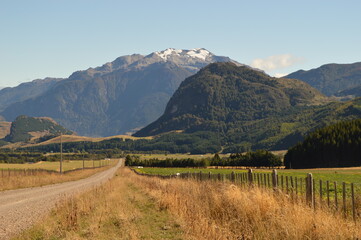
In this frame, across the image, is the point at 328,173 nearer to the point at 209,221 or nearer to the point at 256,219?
the point at 209,221

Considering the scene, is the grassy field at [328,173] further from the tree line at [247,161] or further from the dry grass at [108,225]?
the tree line at [247,161]

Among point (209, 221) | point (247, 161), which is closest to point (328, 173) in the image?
point (209, 221)

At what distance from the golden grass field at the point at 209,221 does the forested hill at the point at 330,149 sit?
96.2 meters

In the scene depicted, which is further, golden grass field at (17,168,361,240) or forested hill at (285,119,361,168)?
forested hill at (285,119,361,168)

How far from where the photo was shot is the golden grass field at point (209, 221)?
11.1m

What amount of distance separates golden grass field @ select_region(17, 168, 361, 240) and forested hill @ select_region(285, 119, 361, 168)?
96212 millimetres

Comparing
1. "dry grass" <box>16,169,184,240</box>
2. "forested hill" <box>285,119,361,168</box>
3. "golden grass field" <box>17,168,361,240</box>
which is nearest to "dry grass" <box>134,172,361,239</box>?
"golden grass field" <box>17,168,361,240</box>

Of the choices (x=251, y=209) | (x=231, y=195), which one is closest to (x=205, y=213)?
(x=231, y=195)

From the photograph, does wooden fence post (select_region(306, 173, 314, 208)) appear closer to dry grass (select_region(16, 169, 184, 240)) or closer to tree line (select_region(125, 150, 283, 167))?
dry grass (select_region(16, 169, 184, 240))

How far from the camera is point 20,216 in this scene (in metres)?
20.9

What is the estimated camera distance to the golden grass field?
36.4 ft

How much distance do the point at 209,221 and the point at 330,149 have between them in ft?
346

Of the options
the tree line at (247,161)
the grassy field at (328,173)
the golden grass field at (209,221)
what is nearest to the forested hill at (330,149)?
the tree line at (247,161)

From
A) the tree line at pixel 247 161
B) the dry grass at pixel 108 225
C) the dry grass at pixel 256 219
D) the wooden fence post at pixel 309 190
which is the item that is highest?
the wooden fence post at pixel 309 190
